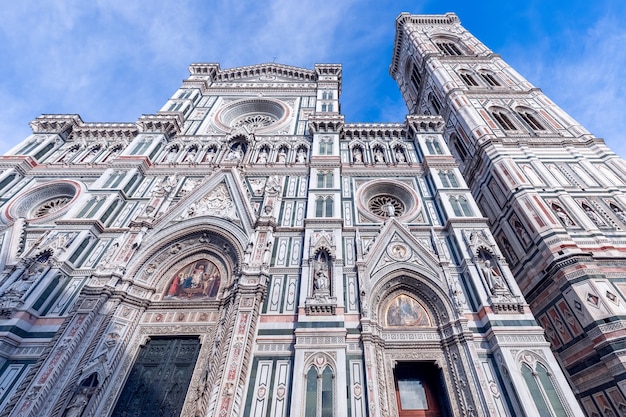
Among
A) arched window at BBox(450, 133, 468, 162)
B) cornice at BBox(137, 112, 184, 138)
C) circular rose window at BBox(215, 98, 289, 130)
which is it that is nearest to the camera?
cornice at BBox(137, 112, 184, 138)

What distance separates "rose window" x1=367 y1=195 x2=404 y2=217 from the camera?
1227 cm

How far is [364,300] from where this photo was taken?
862 centimetres

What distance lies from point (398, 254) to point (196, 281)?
651cm

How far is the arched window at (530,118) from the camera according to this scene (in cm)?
1630

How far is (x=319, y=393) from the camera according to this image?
22.8 ft

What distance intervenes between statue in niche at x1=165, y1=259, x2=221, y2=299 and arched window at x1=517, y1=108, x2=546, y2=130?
1699 centimetres

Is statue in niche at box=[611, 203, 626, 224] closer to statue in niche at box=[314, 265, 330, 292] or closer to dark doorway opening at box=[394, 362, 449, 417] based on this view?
dark doorway opening at box=[394, 362, 449, 417]

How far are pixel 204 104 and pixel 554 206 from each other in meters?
18.0

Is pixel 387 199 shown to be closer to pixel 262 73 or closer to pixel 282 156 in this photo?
pixel 282 156

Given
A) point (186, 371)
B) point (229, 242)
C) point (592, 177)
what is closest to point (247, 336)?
point (186, 371)

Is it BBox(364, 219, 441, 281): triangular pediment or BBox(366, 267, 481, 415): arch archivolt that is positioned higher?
BBox(364, 219, 441, 281): triangular pediment

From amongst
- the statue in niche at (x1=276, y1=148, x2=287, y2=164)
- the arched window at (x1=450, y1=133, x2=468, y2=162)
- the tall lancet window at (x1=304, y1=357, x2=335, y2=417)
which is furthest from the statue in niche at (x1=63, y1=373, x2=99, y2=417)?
the arched window at (x1=450, y1=133, x2=468, y2=162)

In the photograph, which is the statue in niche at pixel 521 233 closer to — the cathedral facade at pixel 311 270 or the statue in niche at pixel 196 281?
the cathedral facade at pixel 311 270

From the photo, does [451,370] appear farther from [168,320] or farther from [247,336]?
[168,320]
